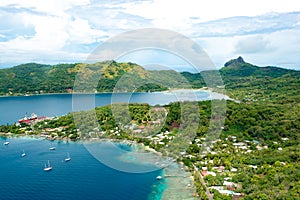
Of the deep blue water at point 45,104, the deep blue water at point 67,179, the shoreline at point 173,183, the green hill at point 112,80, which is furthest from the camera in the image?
the green hill at point 112,80

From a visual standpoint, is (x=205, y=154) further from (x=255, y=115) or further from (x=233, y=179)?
(x=255, y=115)

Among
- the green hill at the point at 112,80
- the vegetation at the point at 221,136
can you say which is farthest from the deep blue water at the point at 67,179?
the green hill at the point at 112,80

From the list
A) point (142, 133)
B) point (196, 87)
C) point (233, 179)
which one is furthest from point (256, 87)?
point (233, 179)

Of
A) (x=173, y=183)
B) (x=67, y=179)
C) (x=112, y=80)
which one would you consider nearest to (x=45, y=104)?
(x=112, y=80)

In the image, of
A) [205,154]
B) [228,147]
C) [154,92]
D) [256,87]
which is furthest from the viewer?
[154,92]

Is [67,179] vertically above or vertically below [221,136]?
Result: below

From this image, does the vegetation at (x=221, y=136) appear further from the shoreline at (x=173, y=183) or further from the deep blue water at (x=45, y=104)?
the deep blue water at (x=45, y=104)

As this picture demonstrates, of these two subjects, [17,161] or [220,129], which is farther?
[220,129]

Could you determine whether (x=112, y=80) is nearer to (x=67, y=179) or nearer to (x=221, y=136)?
(x=221, y=136)
